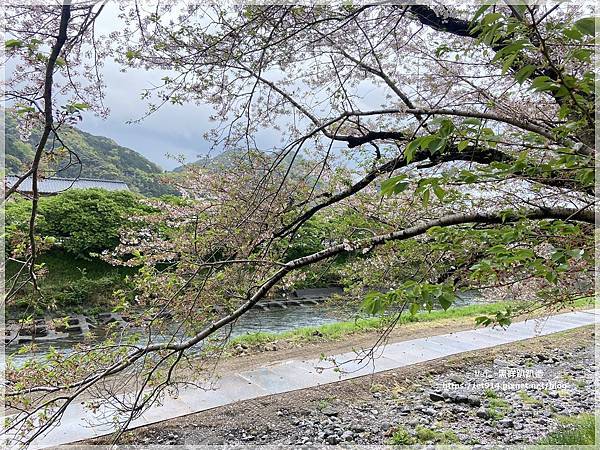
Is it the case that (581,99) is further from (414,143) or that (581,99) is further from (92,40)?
(92,40)

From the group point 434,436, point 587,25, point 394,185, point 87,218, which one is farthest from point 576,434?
point 87,218

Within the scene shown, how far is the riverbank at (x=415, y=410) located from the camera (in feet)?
8.42

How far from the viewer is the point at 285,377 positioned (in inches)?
140

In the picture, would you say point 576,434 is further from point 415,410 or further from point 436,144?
point 436,144

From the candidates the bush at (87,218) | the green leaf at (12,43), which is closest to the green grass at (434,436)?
the green leaf at (12,43)

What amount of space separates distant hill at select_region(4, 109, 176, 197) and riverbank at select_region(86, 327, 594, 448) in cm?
163

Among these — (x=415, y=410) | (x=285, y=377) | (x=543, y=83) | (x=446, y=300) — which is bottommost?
(x=415, y=410)

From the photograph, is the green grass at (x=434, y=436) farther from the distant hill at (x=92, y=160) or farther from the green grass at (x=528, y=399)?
the distant hill at (x=92, y=160)

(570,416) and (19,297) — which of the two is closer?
(19,297)

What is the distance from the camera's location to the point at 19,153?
136 centimetres

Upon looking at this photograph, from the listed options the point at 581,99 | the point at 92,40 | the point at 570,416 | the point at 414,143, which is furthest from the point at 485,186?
the point at 570,416

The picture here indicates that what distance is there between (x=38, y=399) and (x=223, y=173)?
1.36 m

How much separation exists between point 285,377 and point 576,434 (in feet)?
7.00

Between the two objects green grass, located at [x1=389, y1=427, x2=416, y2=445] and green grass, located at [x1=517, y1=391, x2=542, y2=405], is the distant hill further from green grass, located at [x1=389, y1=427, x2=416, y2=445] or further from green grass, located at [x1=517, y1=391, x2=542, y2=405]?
green grass, located at [x1=517, y1=391, x2=542, y2=405]
